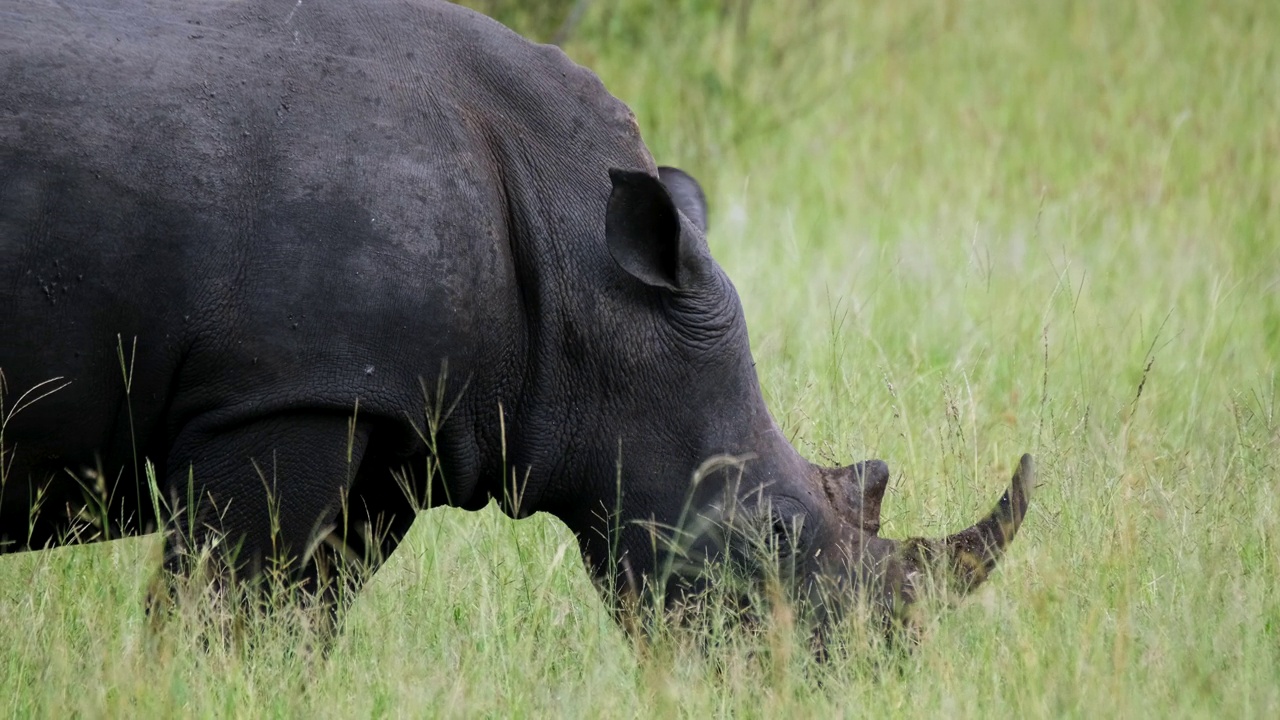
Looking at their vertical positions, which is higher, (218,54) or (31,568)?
(218,54)

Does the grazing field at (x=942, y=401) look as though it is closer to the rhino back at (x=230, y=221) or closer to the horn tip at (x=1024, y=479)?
the horn tip at (x=1024, y=479)

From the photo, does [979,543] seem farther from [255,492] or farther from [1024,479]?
[255,492]

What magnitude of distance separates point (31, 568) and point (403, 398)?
146 centimetres

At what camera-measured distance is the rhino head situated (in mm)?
3980

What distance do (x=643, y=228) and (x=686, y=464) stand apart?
0.63 m

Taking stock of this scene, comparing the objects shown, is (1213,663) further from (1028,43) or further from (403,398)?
(1028,43)

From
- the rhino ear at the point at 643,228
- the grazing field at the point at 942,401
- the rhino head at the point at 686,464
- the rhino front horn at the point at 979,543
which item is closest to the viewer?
the grazing field at the point at 942,401

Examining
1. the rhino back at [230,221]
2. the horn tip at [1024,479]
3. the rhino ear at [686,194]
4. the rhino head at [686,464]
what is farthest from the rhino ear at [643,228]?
the horn tip at [1024,479]

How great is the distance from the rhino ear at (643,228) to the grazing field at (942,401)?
0.94m

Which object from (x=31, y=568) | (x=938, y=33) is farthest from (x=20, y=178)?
(x=938, y=33)

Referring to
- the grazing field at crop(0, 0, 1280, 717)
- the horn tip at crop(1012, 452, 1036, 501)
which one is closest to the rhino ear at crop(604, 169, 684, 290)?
the grazing field at crop(0, 0, 1280, 717)

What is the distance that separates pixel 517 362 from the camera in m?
3.92

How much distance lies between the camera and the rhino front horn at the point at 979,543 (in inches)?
165

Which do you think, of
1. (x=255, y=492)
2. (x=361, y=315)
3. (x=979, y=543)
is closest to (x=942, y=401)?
(x=979, y=543)
